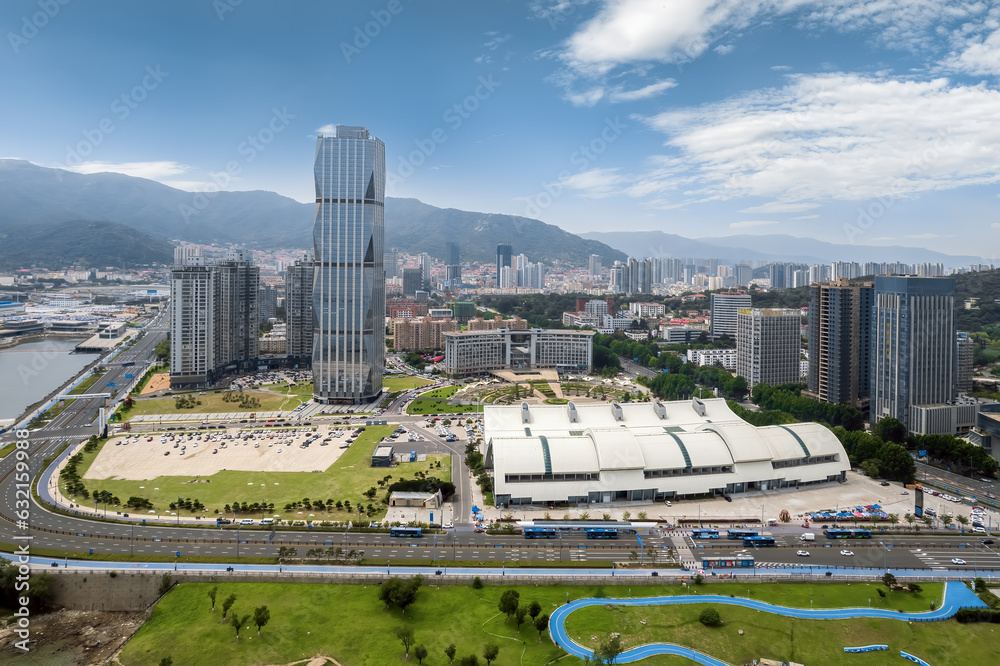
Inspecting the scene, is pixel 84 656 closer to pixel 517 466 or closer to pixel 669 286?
pixel 517 466

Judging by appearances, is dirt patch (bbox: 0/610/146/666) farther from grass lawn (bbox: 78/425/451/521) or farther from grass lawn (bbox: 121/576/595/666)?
grass lawn (bbox: 78/425/451/521)

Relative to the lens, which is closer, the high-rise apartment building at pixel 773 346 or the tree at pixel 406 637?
the tree at pixel 406 637

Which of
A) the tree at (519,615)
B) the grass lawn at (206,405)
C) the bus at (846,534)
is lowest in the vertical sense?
the tree at (519,615)

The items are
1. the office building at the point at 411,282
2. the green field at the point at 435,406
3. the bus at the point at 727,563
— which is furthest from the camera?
the office building at the point at 411,282

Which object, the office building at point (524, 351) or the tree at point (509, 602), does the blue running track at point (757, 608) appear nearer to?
the tree at point (509, 602)

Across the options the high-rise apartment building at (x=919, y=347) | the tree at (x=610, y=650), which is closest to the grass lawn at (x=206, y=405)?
the tree at (x=610, y=650)

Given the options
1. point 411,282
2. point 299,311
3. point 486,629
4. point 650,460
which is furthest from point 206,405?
point 411,282
